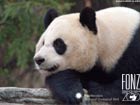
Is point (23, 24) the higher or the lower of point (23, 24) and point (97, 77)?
the lower

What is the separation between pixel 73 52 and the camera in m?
2.31

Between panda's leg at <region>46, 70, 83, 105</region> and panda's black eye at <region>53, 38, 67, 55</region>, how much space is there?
69 millimetres

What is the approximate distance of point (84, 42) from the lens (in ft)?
7.56

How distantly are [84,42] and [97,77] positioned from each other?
6.0 inches

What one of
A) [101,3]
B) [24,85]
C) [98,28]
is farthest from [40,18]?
[98,28]

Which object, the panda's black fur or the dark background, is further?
the dark background

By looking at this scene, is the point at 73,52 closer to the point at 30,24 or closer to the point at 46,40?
the point at 46,40

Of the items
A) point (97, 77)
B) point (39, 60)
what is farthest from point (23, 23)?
point (39, 60)

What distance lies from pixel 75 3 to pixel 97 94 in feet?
3.61

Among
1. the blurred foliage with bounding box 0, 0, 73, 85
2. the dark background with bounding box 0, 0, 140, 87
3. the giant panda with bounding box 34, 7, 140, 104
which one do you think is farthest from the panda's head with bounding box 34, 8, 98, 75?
the blurred foliage with bounding box 0, 0, 73, 85

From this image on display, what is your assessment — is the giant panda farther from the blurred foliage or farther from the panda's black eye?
the blurred foliage

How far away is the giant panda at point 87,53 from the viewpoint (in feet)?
7.50

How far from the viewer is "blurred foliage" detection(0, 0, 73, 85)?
3377 mm

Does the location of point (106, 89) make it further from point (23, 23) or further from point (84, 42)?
point (23, 23)
